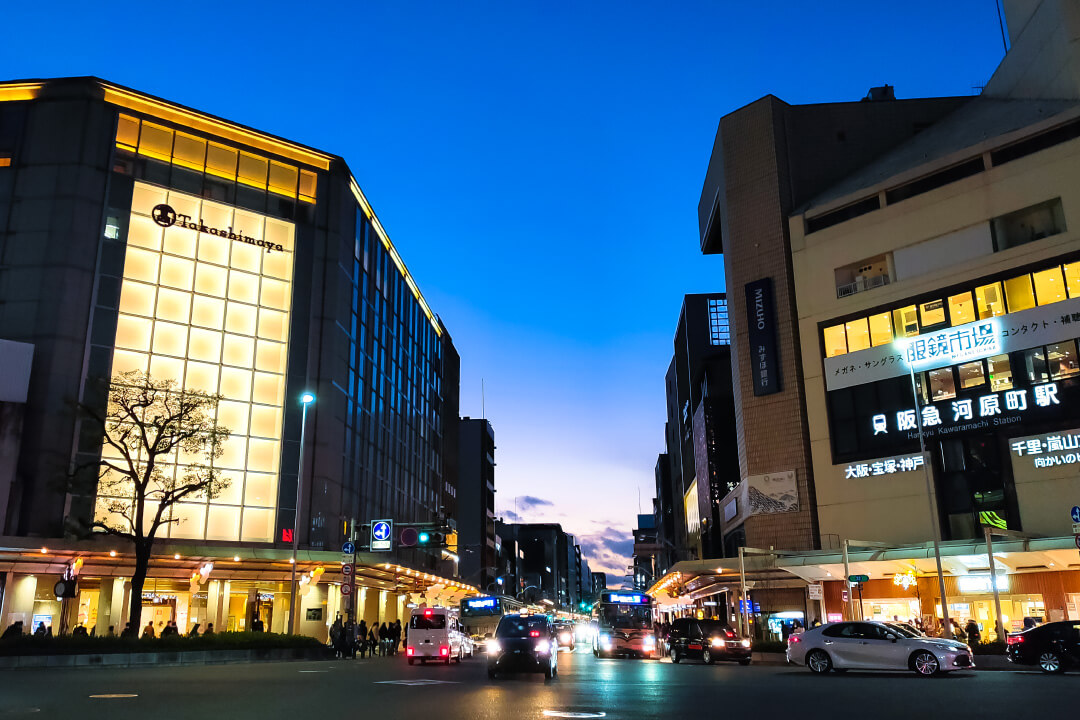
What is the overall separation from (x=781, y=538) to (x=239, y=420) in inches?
1355

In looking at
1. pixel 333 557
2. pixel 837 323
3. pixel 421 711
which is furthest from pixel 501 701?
pixel 837 323

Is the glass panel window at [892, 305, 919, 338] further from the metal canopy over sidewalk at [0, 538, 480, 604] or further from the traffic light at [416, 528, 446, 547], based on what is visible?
the metal canopy over sidewalk at [0, 538, 480, 604]

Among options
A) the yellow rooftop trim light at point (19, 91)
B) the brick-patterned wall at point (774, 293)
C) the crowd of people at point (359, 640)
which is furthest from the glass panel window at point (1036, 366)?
the yellow rooftop trim light at point (19, 91)

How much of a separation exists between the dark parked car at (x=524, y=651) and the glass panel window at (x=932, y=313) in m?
35.4

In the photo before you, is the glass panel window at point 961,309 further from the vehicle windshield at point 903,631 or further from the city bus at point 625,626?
the vehicle windshield at point 903,631

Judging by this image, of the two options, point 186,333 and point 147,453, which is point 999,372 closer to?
point 147,453

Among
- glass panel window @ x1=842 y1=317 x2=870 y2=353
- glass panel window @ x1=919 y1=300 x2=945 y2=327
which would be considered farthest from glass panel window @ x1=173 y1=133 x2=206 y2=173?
glass panel window @ x1=919 y1=300 x2=945 y2=327

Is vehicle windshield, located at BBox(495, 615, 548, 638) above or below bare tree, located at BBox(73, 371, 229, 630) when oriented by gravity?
below

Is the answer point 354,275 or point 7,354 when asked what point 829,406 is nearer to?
point 354,275

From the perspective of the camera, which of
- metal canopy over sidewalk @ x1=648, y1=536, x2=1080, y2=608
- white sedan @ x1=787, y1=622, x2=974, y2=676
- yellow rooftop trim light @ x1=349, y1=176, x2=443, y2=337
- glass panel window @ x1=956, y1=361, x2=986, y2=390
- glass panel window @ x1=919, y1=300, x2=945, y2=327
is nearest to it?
white sedan @ x1=787, y1=622, x2=974, y2=676

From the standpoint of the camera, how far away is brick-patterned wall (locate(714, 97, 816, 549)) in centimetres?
5491

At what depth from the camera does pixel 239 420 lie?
52125 mm

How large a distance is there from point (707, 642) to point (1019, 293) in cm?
2593

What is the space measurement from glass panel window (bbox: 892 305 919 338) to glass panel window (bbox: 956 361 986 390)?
3535 mm
